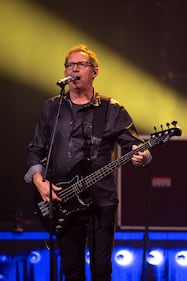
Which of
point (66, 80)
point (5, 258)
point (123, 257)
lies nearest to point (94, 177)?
point (66, 80)

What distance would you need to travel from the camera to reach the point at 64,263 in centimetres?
350

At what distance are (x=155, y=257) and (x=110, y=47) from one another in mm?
2116

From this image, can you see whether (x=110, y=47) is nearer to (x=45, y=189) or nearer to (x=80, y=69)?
(x=80, y=69)

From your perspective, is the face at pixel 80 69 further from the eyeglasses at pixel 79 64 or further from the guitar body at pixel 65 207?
the guitar body at pixel 65 207

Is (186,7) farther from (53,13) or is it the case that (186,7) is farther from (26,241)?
(26,241)

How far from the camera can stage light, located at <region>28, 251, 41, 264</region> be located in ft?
13.6

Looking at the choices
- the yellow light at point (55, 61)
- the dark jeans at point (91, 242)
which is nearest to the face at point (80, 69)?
the dark jeans at point (91, 242)

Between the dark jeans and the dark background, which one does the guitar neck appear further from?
the dark background

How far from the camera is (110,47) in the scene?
17.5 ft

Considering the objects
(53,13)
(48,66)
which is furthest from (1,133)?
(53,13)

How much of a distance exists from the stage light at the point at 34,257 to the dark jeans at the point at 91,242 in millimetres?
686

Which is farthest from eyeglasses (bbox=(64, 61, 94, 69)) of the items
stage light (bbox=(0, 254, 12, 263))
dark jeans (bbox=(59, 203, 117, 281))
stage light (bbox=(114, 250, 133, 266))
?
stage light (bbox=(0, 254, 12, 263))

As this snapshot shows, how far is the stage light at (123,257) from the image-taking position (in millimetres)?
Answer: 4141

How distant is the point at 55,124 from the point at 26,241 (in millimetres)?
1246
